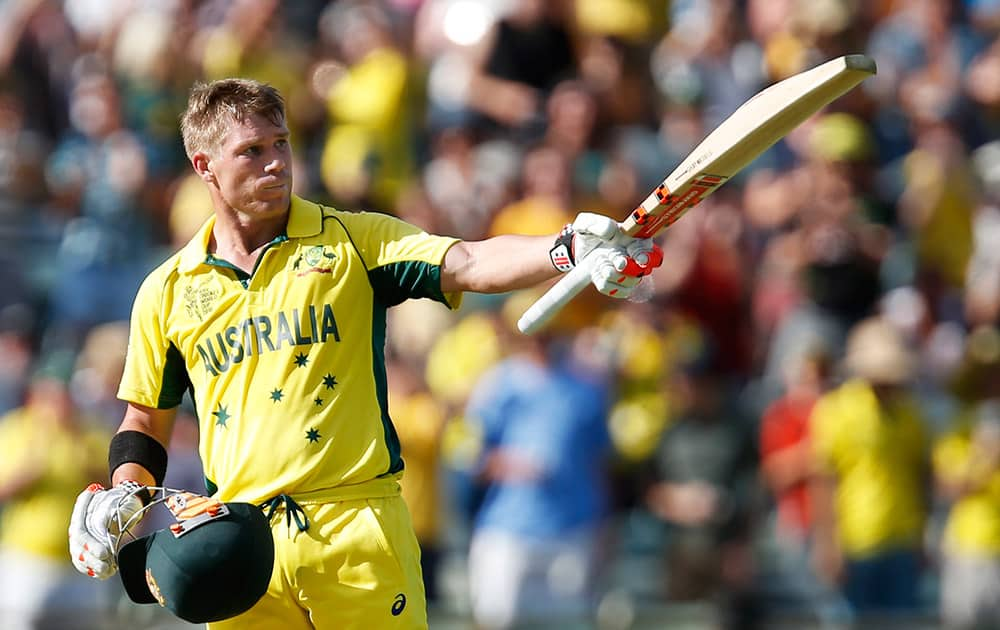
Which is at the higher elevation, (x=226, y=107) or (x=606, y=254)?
(x=226, y=107)

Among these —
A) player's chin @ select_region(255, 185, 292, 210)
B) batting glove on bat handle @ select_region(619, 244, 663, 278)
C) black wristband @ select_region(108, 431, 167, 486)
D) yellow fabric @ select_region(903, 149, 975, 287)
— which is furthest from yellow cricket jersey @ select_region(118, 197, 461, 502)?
yellow fabric @ select_region(903, 149, 975, 287)

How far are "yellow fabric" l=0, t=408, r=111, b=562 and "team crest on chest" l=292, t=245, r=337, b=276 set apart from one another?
5.85m

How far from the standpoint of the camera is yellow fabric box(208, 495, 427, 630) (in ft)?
17.4

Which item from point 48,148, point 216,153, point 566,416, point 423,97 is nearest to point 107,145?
point 48,148

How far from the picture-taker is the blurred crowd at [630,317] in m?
10.2

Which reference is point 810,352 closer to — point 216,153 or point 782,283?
point 782,283

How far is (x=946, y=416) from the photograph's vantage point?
1084cm

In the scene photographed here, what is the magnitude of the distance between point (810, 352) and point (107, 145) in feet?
18.1

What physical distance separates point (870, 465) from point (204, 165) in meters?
5.90

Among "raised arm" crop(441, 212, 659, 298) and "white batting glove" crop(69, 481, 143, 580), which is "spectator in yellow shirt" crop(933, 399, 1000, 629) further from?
"white batting glove" crop(69, 481, 143, 580)

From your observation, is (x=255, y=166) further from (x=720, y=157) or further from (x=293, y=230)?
(x=720, y=157)

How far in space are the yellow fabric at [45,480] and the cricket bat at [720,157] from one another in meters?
6.46

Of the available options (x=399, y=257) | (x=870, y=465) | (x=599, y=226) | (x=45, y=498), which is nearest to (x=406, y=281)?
(x=399, y=257)

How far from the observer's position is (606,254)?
5023 mm
